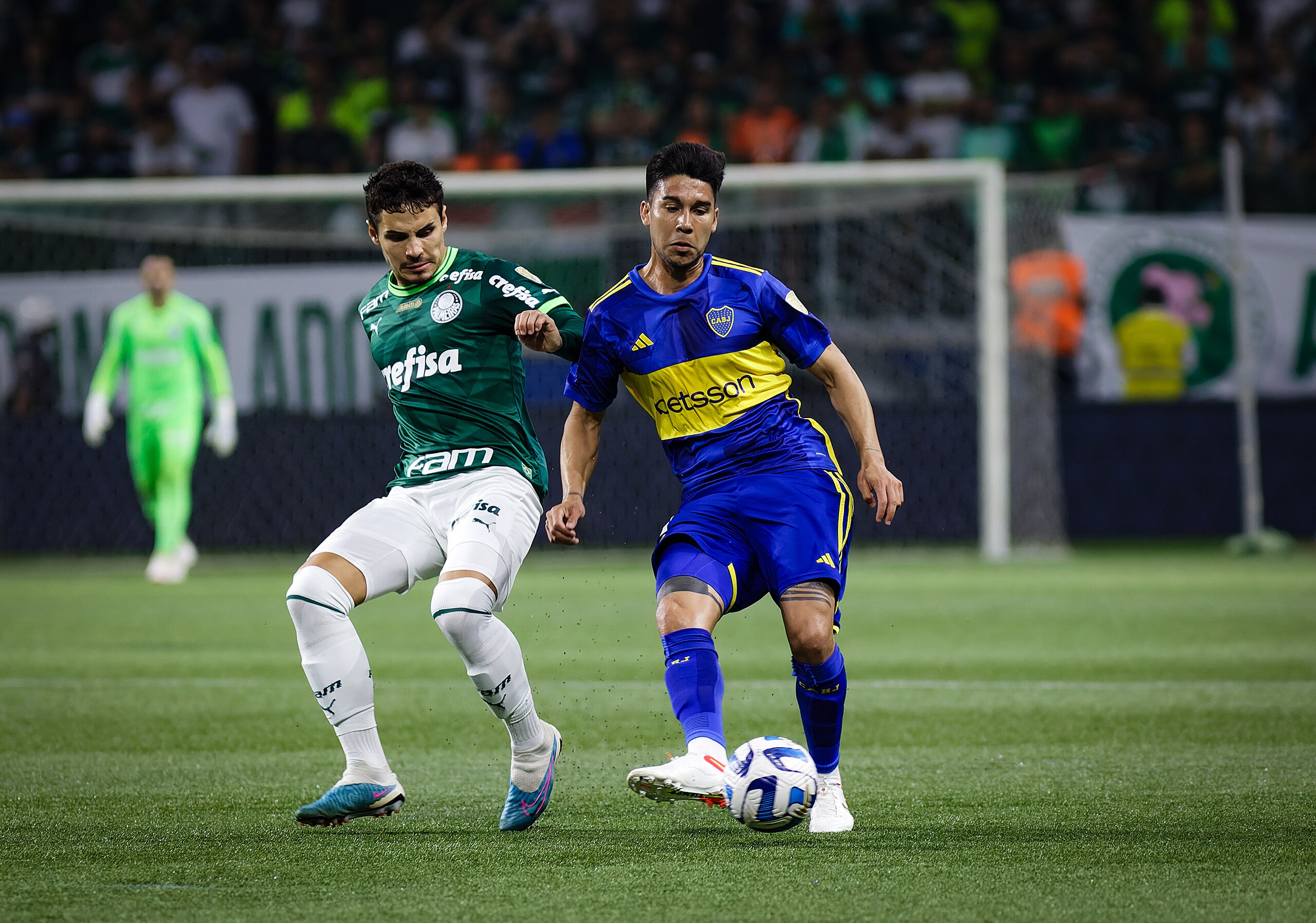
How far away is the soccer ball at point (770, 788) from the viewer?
12.8 feet

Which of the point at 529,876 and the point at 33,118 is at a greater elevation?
the point at 33,118

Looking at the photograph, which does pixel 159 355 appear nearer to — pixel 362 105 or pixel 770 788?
pixel 362 105

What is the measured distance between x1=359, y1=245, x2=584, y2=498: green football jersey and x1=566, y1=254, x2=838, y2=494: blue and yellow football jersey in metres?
0.17

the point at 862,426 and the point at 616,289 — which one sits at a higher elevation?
the point at 616,289

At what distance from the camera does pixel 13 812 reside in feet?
15.2

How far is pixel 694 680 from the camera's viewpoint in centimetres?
424

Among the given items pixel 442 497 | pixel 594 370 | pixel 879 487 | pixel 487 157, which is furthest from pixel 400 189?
pixel 487 157

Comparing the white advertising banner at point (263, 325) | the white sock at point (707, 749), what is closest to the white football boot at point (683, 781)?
the white sock at point (707, 749)

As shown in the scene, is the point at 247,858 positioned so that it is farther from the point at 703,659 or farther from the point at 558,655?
the point at 558,655

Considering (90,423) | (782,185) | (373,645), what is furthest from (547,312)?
→ (782,185)

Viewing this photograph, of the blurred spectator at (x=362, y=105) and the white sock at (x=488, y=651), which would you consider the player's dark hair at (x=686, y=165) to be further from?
the blurred spectator at (x=362, y=105)

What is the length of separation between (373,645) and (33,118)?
11.2 meters

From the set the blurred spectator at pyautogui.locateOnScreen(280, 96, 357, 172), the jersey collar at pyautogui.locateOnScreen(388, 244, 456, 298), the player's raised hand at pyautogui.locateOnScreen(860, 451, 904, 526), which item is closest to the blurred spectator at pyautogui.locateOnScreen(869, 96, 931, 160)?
the blurred spectator at pyautogui.locateOnScreen(280, 96, 357, 172)

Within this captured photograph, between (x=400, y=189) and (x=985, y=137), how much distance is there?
44.4ft
